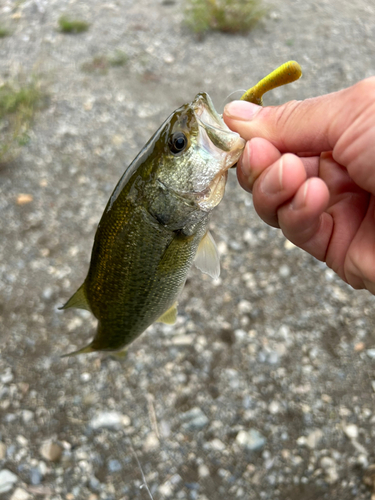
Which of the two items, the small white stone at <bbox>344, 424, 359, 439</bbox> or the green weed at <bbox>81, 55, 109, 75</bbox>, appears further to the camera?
the green weed at <bbox>81, 55, 109, 75</bbox>

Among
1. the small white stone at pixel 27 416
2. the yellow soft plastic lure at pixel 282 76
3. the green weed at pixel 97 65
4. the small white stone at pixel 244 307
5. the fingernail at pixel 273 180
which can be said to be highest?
the yellow soft plastic lure at pixel 282 76

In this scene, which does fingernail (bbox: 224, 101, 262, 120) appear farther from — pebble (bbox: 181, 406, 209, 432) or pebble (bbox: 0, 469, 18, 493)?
pebble (bbox: 0, 469, 18, 493)

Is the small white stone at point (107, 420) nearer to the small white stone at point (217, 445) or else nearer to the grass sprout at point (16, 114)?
the small white stone at point (217, 445)

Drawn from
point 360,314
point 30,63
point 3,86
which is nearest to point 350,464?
point 360,314

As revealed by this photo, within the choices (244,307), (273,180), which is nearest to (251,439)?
(244,307)

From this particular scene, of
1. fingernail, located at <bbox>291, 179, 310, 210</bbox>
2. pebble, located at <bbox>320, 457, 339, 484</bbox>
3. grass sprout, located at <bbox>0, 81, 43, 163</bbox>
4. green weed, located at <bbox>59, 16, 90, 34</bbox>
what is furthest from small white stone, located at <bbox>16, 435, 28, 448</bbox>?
green weed, located at <bbox>59, 16, 90, 34</bbox>

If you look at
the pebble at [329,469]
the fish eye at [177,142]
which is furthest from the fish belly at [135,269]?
the pebble at [329,469]
